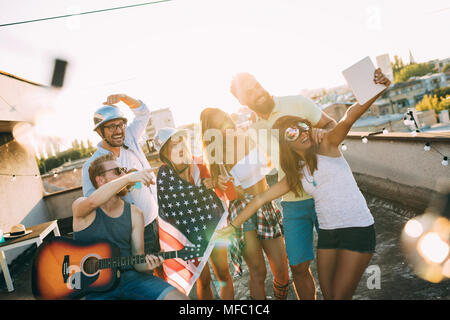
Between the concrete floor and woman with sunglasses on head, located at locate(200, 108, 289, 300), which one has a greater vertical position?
woman with sunglasses on head, located at locate(200, 108, 289, 300)

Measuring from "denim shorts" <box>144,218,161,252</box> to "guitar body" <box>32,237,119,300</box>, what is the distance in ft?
1.60

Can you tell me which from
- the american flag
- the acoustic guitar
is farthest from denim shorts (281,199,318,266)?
the acoustic guitar

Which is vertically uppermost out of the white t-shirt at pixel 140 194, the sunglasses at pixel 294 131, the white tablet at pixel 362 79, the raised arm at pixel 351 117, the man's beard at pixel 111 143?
the white tablet at pixel 362 79

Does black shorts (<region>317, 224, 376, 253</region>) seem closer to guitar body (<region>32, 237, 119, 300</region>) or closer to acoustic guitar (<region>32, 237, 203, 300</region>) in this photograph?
acoustic guitar (<region>32, 237, 203, 300</region>)

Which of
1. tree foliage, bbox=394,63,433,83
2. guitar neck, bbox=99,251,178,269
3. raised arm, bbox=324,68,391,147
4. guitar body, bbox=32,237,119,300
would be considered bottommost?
guitar body, bbox=32,237,119,300

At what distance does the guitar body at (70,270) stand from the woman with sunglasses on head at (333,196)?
176 centimetres

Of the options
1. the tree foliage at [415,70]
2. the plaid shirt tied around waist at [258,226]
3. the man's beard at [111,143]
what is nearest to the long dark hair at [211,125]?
the plaid shirt tied around waist at [258,226]

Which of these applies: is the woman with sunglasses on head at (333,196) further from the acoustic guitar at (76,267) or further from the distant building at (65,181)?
the distant building at (65,181)

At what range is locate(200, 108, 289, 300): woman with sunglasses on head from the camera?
2629 millimetres

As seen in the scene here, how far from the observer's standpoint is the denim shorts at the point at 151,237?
9.47 feet

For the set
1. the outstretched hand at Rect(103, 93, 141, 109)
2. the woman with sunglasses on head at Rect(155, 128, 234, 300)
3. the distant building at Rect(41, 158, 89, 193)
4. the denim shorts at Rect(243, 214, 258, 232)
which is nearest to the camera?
the denim shorts at Rect(243, 214, 258, 232)

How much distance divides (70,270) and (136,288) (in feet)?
2.15
